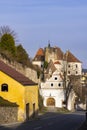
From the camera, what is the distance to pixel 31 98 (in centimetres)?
5781

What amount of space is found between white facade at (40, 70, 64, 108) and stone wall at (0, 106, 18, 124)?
62.6 meters

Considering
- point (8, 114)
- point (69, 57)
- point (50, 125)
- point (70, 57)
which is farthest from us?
point (70, 57)

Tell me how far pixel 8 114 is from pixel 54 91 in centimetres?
6828

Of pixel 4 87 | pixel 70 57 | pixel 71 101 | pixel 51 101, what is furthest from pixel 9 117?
pixel 70 57

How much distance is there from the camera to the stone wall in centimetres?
4566

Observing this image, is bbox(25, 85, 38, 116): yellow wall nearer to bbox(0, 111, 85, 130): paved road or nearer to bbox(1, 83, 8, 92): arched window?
bbox(1, 83, 8, 92): arched window

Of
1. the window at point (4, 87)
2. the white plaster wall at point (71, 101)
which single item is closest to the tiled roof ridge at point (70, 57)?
the white plaster wall at point (71, 101)

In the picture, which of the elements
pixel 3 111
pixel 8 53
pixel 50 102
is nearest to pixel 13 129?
pixel 3 111

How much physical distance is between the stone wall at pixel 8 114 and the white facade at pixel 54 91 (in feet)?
205

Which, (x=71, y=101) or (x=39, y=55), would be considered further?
(x=39, y=55)

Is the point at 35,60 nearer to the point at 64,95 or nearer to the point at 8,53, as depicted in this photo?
the point at 64,95

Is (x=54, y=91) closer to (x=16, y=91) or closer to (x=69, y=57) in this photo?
(x=69, y=57)

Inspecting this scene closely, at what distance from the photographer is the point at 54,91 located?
115 m

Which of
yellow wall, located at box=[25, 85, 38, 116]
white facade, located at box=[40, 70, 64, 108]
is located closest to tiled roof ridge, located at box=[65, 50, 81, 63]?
white facade, located at box=[40, 70, 64, 108]
